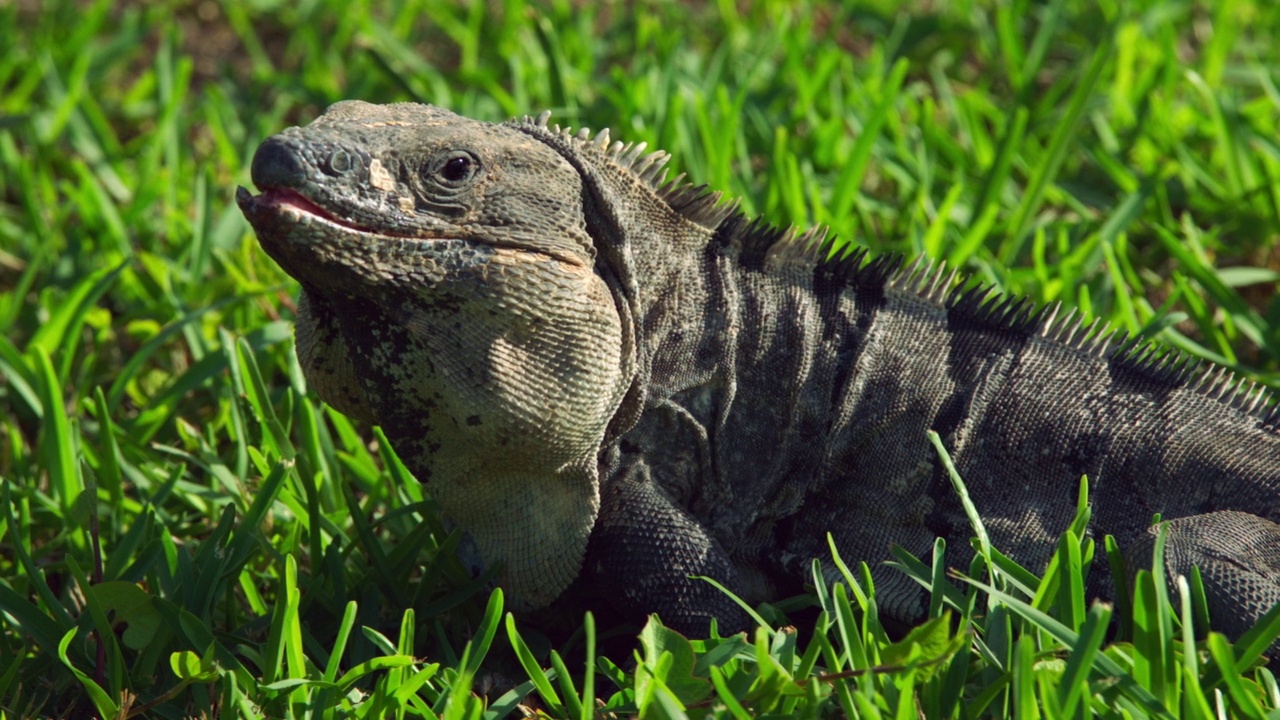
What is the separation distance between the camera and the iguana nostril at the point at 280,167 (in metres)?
2.72

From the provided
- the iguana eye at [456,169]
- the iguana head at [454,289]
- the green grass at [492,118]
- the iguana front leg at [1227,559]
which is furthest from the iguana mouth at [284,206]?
the iguana front leg at [1227,559]

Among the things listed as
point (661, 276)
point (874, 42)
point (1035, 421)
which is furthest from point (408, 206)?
point (874, 42)

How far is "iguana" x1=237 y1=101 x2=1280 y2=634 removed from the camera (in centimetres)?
283

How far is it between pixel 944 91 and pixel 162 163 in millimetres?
3167

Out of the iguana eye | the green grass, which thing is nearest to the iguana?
the iguana eye

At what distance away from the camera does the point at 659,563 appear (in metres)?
3.06

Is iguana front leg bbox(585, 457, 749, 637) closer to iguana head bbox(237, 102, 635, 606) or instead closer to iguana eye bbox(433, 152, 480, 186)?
iguana head bbox(237, 102, 635, 606)

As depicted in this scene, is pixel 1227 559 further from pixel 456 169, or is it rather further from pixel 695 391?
pixel 456 169

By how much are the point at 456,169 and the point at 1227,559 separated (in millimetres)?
1749

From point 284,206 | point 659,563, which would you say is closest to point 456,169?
point 284,206

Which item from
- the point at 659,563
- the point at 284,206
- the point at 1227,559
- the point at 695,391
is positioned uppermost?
the point at 284,206

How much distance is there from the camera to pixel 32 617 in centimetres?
309

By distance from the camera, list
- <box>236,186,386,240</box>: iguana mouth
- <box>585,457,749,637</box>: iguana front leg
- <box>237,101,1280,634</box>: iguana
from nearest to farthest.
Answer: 1. <box>236,186,386,240</box>: iguana mouth
2. <box>237,101,1280,634</box>: iguana
3. <box>585,457,749,637</box>: iguana front leg

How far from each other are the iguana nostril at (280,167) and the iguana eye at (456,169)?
29 cm
